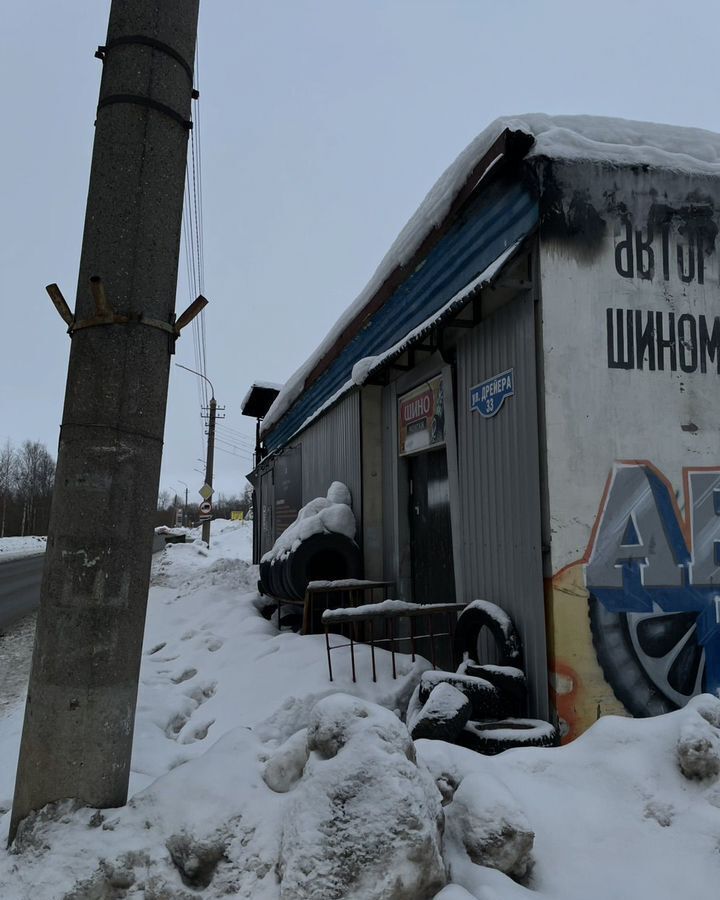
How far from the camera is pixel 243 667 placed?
6.16 m

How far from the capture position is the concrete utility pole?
8.84 feet

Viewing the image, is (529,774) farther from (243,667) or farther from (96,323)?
(243,667)

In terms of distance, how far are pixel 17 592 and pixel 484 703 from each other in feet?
48.5

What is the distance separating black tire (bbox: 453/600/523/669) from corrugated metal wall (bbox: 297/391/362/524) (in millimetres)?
2949

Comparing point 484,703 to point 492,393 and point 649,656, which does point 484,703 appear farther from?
point 492,393

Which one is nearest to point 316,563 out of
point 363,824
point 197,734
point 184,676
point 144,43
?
point 184,676

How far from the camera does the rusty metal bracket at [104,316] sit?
9.33ft

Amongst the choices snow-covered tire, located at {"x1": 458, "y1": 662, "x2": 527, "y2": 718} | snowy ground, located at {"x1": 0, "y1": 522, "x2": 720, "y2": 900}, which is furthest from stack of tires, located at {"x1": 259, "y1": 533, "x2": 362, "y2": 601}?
snowy ground, located at {"x1": 0, "y1": 522, "x2": 720, "y2": 900}

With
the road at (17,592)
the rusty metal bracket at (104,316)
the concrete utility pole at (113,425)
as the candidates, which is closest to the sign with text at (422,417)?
the rusty metal bracket at (104,316)

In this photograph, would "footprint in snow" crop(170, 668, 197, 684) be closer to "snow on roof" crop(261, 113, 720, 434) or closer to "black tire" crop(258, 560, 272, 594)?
"black tire" crop(258, 560, 272, 594)

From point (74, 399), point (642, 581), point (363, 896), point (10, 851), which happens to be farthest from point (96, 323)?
point (642, 581)

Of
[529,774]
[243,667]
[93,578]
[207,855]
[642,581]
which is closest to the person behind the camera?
[207,855]

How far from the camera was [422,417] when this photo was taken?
6.64 m

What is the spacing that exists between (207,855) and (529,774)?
65.9 inches
